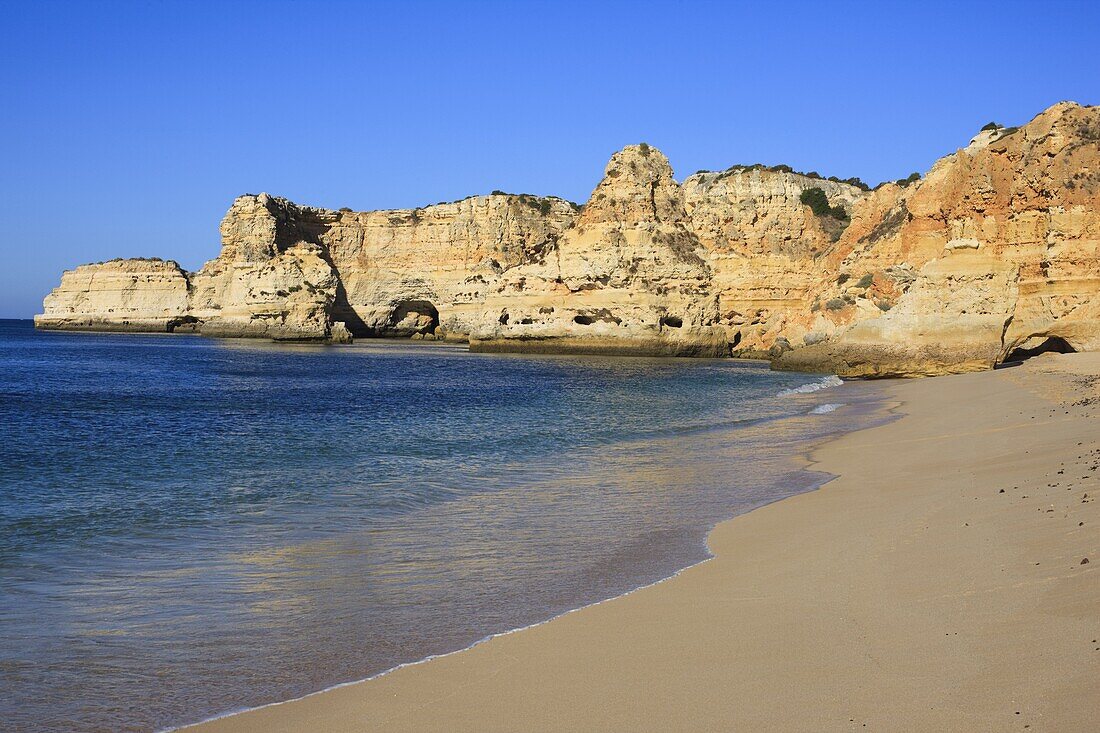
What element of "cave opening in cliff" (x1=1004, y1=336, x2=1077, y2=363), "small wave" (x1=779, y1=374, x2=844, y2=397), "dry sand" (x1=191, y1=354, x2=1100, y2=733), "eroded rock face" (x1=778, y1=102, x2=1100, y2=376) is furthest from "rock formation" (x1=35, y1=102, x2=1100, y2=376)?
"dry sand" (x1=191, y1=354, x2=1100, y2=733)

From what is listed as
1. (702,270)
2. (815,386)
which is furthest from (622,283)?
(815,386)

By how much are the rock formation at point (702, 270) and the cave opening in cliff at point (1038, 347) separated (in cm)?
32

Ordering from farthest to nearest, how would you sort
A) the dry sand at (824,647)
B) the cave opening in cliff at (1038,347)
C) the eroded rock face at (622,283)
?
the eroded rock face at (622,283)
the cave opening in cliff at (1038,347)
the dry sand at (824,647)

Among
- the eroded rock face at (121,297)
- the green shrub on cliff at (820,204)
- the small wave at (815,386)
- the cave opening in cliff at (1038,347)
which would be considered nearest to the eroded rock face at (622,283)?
the green shrub on cliff at (820,204)

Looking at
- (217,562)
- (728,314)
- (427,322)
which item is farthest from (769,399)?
(427,322)

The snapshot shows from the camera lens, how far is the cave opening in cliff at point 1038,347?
1258 inches

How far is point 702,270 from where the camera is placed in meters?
56.5

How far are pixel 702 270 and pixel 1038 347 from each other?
24.7 metres

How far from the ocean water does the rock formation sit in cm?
971

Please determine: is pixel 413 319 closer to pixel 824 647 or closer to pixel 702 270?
pixel 702 270

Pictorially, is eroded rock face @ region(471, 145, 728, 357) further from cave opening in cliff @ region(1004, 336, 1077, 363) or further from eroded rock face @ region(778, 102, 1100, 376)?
cave opening in cliff @ region(1004, 336, 1077, 363)

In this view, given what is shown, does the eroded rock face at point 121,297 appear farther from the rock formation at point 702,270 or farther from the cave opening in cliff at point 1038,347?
the cave opening in cliff at point 1038,347

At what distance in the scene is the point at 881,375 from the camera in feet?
107

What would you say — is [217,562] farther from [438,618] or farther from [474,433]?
[474,433]
